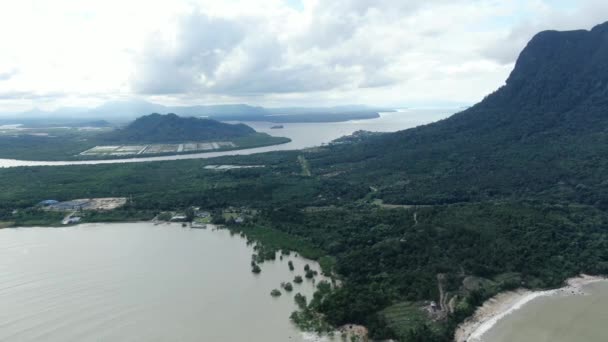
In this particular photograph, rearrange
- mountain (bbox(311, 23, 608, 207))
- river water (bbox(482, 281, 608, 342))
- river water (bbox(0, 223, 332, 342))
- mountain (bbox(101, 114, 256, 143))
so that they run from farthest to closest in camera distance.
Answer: mountain (bbox(101, 114, 256, 143)), mountain (bbox(311, 23, 608, 207)), river water (bbox(0, 223, 332, 342)), river water (bbox(482, 281, 608, 342))

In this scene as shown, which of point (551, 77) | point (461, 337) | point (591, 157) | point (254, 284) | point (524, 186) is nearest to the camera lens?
point (461, 337)

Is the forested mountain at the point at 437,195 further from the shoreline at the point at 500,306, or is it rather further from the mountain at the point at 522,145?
the shoreline at the point at 500,306

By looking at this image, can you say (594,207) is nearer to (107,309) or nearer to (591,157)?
(591,157)

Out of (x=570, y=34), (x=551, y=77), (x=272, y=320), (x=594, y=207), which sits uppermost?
(x=570, y=34)

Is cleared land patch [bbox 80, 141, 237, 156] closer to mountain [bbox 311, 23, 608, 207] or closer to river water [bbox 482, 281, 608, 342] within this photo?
mountain [bbox 311, 23, 608, 207]

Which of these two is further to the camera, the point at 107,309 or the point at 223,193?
the point at 223,193

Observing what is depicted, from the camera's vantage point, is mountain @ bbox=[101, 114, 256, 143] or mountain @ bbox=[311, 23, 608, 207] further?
mountain @ bbox=[101, 114, 256, 143]

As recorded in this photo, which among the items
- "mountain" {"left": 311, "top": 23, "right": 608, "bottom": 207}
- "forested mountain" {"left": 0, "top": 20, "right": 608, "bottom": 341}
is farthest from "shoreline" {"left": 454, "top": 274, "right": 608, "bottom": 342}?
"mountain" {"left": 311, "top": 23, "right": 608, "bottom": 207}

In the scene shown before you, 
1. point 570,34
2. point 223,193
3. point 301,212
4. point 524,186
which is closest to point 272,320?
point 301,212
